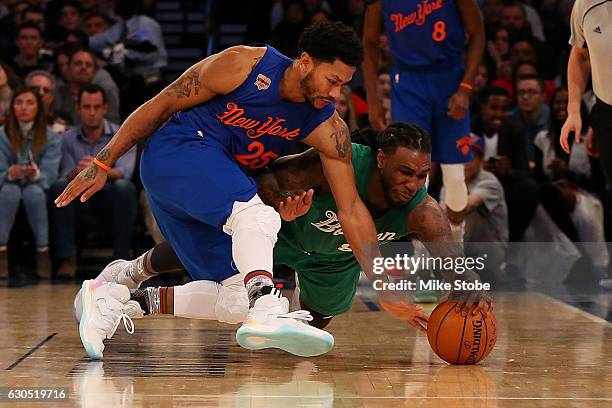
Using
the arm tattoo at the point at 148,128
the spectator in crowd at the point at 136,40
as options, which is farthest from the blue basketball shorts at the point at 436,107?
the spectator in crowd at the point at 136,40

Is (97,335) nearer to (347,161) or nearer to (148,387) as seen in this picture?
(148,387)

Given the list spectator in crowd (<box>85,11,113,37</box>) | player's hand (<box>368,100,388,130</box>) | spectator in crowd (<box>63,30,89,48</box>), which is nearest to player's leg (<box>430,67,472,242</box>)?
player's hand (<box>368,100,388,130</box>)

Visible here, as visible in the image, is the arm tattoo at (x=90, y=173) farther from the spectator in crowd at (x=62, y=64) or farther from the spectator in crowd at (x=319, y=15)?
the spectator in crowd at (x=319, y=15)

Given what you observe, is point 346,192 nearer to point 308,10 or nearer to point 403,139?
point 403,139

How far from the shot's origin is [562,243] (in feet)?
24.7

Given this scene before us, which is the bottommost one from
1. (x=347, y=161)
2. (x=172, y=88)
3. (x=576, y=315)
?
(x=576, y=315)

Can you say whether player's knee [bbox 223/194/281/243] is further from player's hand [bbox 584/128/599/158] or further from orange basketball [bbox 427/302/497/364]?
player's hand [bbox 584/128/599/158]

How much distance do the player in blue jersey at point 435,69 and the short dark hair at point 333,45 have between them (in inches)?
86.7

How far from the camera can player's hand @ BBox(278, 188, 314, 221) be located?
3898 millimetres

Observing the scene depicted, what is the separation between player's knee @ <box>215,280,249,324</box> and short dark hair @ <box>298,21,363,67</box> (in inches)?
36.6

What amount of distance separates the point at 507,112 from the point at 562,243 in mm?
1235

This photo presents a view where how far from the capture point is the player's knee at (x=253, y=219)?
12.0 feet

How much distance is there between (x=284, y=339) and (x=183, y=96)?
111cm

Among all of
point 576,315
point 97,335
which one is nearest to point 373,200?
point 97,335
